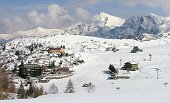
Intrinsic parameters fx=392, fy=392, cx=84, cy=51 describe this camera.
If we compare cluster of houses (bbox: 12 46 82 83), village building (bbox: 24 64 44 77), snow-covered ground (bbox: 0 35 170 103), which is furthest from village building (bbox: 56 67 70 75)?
village building (bbox: 24 64 44 77)

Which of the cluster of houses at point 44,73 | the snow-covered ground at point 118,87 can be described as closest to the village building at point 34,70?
the cluster of houses at point 44,73

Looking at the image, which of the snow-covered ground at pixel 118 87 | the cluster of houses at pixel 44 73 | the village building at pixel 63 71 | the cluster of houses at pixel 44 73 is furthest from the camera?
the village building at pixel 63 71

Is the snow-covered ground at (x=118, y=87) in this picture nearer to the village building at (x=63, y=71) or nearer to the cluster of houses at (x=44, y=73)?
the village building at (x=63, y=71)

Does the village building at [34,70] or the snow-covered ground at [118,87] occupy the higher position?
the snow-covered ground at [118,87]

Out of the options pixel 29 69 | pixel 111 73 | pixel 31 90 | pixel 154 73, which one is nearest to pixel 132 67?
pixel 111 73

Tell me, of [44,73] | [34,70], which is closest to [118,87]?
[44,73]

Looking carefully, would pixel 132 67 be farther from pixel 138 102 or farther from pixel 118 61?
pixel 138 102

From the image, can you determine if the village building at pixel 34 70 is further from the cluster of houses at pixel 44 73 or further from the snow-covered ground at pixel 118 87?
the snow-covered ground at pixel 118 87

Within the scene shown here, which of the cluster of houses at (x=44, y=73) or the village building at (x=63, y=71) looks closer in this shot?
the cluster of houses at (x=44, y=73)

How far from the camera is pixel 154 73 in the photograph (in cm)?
11969

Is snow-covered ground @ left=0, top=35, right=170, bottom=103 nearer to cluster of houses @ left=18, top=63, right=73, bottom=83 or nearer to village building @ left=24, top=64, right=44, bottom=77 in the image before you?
cluster of houses @ left=18, top=63, right=73, bottom=83

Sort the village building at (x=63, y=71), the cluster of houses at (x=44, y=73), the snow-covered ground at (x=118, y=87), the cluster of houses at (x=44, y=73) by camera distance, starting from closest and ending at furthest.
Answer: the snow-covered ground at (x=118, y=87)
the cluster of houses at (x=44, y=73)
the cluster of houses at (x=44, y=73)
the village building at (x=63, y=71)

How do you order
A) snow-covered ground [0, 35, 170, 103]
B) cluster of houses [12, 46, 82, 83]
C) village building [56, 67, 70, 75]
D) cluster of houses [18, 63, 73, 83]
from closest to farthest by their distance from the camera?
→ snow-covered ground [0, 35, 170, 103] → cluster of houses [18, 63, 73, 83] → cluster of houses [12, 46, 82, 83] → village building [56, 67, 70, 75]

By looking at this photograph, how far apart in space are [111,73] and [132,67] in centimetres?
974
